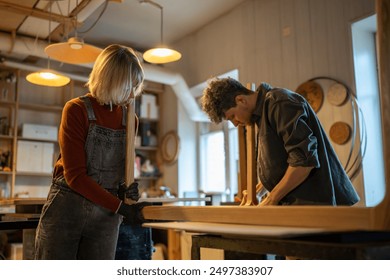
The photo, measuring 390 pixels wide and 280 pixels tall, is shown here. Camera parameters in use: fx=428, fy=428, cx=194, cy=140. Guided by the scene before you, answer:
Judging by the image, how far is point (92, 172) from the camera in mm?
Result: 1372

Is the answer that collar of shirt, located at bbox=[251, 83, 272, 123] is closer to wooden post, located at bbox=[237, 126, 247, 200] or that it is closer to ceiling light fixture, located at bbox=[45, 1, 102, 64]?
wooden post, located at bbox=[237, 126, 247, 200]

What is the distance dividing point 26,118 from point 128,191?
4.40m

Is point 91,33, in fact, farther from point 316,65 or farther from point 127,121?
point 127,121

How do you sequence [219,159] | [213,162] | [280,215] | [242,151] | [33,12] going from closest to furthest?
[280,215] → [242,151] → [33,12] → [219,159] → [213,162]

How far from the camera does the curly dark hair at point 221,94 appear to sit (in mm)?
1696

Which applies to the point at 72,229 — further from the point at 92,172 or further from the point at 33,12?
the point at 33,12

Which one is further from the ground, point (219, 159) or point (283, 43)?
point (283, 43)

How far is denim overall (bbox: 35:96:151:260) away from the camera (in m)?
1.30

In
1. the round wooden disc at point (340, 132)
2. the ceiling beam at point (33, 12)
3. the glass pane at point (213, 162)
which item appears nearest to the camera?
the round wooden disc at point (340, 132)

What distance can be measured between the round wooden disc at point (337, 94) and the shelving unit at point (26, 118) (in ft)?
9.51

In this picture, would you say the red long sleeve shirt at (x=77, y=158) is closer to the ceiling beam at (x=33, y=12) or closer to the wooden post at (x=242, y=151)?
the wooden post at (x=242, y=151)

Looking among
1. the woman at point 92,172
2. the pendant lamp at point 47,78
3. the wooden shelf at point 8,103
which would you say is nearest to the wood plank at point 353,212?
the woman at point 92,172

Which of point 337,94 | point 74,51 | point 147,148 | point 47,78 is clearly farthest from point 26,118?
point 337,94

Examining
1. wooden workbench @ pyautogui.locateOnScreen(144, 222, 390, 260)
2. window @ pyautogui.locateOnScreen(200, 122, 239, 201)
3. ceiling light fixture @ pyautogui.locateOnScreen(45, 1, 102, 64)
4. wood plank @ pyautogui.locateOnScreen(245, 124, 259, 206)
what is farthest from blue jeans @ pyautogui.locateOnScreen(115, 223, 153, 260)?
window @ pyautogui.locateOnScreen(200, 122, 239, 201)
